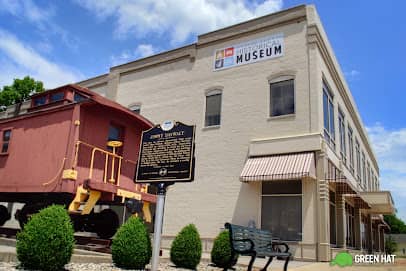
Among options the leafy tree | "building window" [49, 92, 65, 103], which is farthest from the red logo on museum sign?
the leafy tree

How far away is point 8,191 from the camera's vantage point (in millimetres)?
11305

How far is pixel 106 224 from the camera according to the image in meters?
12.5

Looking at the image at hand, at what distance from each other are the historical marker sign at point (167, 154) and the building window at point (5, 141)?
5.81 metres

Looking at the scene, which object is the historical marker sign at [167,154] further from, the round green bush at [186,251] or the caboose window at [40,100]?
the caboose window at [40,100]

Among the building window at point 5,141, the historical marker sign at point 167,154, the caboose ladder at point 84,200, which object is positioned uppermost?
the building window at point 5,141

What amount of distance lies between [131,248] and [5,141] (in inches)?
271

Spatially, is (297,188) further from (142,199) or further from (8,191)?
(8,191)

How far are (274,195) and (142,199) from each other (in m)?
7.71

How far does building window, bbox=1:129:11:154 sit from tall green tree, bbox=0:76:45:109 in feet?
63.0

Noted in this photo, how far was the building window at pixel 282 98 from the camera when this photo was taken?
18.2 metres

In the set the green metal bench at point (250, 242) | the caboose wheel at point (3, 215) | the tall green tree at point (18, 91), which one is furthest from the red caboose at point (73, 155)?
the tall green tree at point (18, 91)

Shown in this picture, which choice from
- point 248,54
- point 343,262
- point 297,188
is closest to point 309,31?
point 248,54

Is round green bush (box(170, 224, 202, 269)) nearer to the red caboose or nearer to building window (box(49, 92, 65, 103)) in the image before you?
the red caboose

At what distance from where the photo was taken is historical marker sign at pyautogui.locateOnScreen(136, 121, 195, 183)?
315 inches
